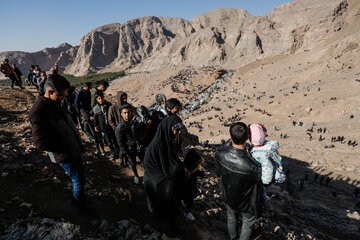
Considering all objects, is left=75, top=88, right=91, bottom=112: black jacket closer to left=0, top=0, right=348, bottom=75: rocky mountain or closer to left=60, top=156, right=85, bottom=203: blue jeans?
left=60, top=156, right=85, bottom=203: blue jeans

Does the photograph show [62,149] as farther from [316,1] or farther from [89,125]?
[316,1]

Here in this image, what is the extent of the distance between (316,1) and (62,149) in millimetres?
71816

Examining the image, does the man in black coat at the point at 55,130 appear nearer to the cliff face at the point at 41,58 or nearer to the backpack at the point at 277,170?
the backpack at the point at 277,170

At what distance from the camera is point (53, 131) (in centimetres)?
246

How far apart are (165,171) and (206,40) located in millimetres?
65146

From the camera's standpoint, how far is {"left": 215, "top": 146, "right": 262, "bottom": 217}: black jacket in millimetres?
2320

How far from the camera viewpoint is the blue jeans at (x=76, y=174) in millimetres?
2648

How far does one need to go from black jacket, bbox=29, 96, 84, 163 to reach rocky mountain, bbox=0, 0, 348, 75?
52562 millimetres

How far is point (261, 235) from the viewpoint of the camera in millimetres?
3449

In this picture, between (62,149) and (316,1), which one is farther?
(316,1)

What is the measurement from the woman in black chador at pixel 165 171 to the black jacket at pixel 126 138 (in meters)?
1.19

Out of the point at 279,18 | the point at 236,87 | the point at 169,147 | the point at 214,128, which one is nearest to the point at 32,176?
the point at 169,147

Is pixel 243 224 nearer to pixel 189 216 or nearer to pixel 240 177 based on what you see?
pixel 240 177

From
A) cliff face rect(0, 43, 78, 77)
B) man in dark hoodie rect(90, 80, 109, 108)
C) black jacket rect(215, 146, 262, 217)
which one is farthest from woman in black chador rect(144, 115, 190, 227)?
cliff face rect(0, 43, 78, 77)
